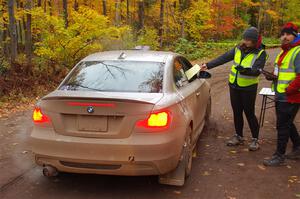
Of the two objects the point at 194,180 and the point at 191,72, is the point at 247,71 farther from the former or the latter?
the point at 194,180

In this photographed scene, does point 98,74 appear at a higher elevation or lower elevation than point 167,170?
higher

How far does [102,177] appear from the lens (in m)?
5.03

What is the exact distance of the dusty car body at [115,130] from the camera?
13.4ft

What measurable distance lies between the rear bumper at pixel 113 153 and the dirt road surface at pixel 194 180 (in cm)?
42

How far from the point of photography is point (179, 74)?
545 cm

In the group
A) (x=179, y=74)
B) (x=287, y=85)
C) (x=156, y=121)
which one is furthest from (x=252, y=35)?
(x=156, y=121)

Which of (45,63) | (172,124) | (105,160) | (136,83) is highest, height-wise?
(136,83)

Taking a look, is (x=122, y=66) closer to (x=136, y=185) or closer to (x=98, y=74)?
(x=98, y=74)

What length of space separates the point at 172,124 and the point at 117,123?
Result: 61cm

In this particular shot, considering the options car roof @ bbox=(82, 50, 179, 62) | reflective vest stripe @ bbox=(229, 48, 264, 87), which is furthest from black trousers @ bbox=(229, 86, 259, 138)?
car roof @ bbox=(82, 50, 179, 62)

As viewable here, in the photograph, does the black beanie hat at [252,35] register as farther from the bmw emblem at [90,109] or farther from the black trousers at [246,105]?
the bmw emblem at [90,109]

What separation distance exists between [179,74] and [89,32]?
9.54 m

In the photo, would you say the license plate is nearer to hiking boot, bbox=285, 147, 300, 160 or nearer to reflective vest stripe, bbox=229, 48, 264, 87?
reflective vest stripe, bbox=229, 48, 264, 87

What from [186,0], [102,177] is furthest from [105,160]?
[186,0]
